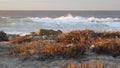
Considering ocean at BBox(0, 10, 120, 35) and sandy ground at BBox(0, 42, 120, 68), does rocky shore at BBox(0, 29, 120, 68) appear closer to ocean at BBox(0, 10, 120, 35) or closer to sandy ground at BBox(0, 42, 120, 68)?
sandy ground at BBox(0, 42, 120, 68)

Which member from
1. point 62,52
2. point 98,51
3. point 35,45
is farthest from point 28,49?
point 98,51

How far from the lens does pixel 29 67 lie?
8.78 metres

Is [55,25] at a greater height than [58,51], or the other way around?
[58,51]

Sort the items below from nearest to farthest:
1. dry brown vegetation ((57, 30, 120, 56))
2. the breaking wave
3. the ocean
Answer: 1. dry brown vegetation ((57, 30, 120, 56))
2. the breaking wave
3. the ocean

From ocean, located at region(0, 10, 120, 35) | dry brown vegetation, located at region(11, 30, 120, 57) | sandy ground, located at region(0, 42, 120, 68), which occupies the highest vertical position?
dry brown vegetation, located at region(11, 30, 120, 57)

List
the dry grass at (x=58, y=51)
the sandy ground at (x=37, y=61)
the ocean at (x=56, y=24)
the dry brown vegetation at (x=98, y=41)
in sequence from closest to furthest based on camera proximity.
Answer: the sandy ground at (x=37, y=61), the dry grass at (x=58, y=51), the dry brown vegetation at (x=98, y=41), the ocean at (x=56, y=24)

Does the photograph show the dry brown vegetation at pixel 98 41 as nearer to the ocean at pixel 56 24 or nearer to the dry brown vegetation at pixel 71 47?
the dry brown vegetation at pixel 71 47

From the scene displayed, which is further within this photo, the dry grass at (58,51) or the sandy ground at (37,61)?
the dry grass at (58,51)

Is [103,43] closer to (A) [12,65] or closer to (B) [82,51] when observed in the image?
(B) [82,51]

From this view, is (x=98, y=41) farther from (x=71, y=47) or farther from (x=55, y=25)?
(x=55, y=25)

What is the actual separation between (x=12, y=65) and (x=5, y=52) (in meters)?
1.78

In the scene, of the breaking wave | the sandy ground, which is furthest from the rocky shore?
the breaking wave

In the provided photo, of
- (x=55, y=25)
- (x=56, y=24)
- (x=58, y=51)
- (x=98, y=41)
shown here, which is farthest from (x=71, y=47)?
(x=56, y=24)

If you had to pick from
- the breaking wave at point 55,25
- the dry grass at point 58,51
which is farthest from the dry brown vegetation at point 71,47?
the breaking wave at point 55,25
